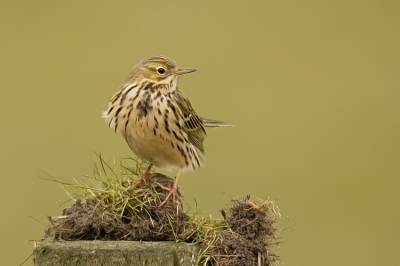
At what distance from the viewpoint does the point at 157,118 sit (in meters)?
7.07

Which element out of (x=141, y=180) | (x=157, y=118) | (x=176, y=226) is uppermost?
(x=157, y=118)

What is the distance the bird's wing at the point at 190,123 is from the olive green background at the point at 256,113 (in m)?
1.95

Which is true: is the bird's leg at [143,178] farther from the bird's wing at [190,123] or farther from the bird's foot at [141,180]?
the bird's wing at [190,123]

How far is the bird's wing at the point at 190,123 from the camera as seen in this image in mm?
7355

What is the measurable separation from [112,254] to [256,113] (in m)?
10.3

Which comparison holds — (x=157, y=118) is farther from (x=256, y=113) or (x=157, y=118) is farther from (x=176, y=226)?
(x=256, y=113)

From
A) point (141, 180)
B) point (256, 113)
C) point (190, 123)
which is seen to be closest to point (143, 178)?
point (141, 180)

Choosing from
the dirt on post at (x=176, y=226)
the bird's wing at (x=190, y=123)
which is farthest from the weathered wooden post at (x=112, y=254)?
the bird's wing at (x=190, y=123)

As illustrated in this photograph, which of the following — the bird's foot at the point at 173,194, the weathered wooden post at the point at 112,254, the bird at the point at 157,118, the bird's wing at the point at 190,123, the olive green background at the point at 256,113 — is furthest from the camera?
the olive green background at the point at 256,113

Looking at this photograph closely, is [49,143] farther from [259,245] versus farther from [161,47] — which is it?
[259,245]

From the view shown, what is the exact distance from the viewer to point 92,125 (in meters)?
13.4

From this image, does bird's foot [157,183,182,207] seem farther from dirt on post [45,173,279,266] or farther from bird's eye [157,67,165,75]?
bird's eye [157,67,165,75]

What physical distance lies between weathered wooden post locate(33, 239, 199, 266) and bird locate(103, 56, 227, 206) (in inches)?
80.6

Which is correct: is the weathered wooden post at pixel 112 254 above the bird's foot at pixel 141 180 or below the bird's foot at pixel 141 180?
below
